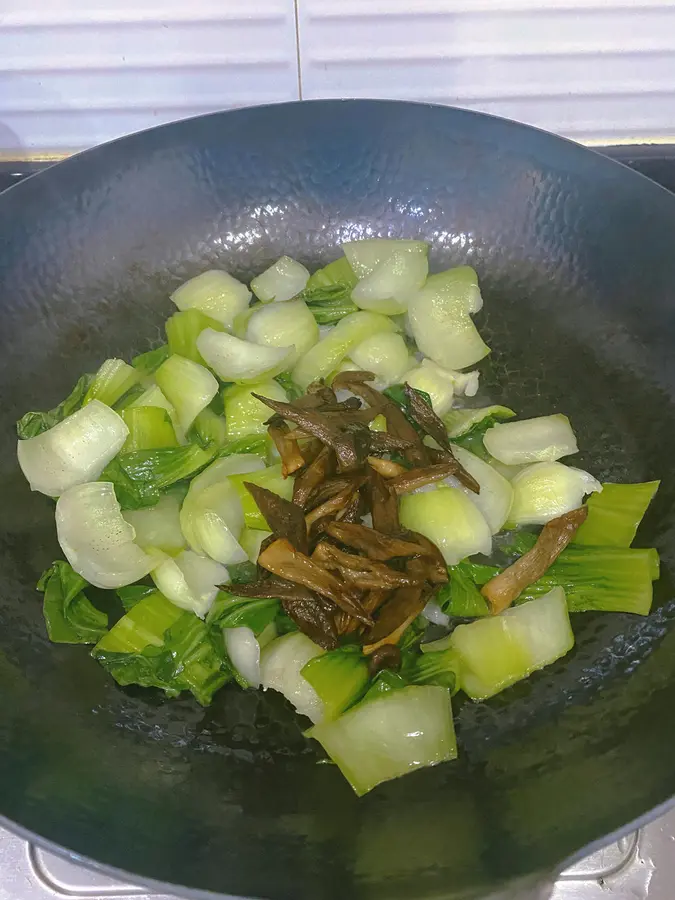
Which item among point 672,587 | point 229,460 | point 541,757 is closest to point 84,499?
point 229,460

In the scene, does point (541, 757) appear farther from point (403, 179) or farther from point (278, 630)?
point (403, 179)

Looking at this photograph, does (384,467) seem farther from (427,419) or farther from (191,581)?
(191,581)

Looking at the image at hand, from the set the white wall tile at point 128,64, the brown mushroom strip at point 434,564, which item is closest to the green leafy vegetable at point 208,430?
the brown mushroom strip at point 434,564

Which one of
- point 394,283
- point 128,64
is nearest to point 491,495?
point 394,283

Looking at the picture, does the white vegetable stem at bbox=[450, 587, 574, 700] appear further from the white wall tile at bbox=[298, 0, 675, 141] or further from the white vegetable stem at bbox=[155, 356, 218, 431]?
the white wall tile at bbox=[298, 0, 675, 141]

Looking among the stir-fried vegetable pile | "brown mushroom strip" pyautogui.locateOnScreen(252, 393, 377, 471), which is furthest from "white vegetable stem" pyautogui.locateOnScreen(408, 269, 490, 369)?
"brown mushroom strip" pyautogui.locateOnScreen(252, 393, 377, 471)

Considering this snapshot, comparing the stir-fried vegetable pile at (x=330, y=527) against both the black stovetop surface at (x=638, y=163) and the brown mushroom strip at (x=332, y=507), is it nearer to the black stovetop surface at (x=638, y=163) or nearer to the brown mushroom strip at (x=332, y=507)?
the brown mushroom strip at (x=332, y=507)
